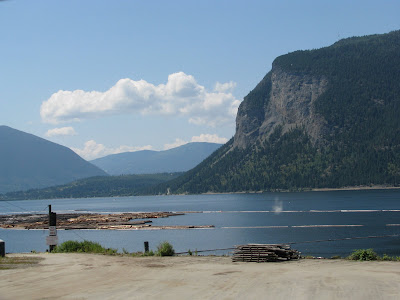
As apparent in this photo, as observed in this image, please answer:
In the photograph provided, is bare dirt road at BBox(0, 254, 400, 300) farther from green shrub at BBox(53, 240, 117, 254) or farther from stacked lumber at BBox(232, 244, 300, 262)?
green shrub at BBox(53, 240, 117, 254)

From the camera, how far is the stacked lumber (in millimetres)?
28703

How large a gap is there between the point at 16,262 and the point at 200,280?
13239mm

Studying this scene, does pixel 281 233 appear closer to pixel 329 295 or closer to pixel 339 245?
pixel 339 245

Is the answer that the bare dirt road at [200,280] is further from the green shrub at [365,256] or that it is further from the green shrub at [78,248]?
the green shrub at [78,248]

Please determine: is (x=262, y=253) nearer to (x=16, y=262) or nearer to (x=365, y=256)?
(x=365, y=256)

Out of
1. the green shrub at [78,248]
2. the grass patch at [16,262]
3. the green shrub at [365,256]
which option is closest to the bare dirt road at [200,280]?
the grass patch at [16,262]

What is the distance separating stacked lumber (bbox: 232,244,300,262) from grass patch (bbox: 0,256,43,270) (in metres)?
11.7

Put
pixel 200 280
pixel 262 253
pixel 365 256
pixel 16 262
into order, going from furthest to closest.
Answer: pixel 16 262 < pixel 365 256 < pixel 262 253 < pixel 200 280

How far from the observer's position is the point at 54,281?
80.2 feet

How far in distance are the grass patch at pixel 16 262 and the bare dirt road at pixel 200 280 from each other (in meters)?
0.76

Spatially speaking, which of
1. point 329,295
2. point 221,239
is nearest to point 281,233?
point 221,239

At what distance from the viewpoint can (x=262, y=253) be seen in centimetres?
2872

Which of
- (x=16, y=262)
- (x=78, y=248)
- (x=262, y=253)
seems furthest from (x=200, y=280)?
(x=78, y=248)

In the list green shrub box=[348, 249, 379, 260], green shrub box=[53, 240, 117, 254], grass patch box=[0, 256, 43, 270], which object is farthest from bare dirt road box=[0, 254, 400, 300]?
green shrub box=[53, 240, 117, 254]
